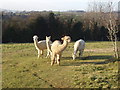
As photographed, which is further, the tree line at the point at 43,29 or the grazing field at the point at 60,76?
the tree line at the point at 43,29

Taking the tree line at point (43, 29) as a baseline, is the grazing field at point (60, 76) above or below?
below

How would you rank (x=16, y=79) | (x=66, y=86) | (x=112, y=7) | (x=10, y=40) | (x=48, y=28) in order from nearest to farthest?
(x=66, y=86) → (x=16, y=79) → (x=112, y=7) → (x=10, y=40) → (x=48, y=28)

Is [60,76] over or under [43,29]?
under

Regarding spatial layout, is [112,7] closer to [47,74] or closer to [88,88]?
[47,74]

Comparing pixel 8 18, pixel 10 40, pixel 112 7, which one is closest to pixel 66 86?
pixel 112 7

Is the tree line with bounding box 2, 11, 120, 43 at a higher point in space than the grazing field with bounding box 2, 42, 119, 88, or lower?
higher

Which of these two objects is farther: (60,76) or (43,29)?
(43,29)

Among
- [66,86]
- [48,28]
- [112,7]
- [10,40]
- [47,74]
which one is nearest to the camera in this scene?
[66,86]

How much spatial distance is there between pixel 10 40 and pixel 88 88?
22.3m

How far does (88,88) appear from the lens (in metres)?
6.98

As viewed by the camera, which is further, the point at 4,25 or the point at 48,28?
the point at 48,28

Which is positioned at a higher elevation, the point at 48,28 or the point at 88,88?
the point at 48,28

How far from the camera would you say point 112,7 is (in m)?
12.0

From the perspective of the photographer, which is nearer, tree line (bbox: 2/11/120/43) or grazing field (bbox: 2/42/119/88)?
grazing field (bbox: 2/42/119/88)
